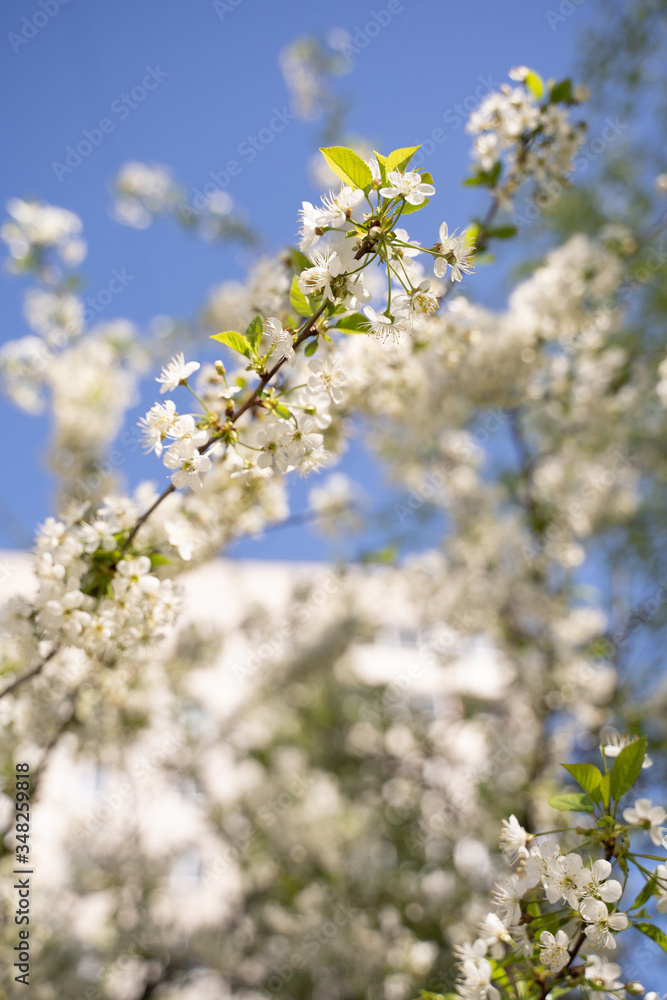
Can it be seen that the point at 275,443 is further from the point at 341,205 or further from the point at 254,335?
the point at 341,205

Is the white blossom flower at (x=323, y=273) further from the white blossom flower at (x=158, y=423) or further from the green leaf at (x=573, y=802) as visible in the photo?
the green leaf at (x=573, y=802)

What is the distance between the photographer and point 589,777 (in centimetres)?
126

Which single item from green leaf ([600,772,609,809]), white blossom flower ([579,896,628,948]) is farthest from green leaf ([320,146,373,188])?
white blossom flower ([579,896,628,948])

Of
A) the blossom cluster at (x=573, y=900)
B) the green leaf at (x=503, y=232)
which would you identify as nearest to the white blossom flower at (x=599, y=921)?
the blossom cluster at (x=573, y=900)

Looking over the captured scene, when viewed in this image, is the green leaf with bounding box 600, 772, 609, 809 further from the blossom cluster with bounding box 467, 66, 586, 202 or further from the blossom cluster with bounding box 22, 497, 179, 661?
the blossom cluster with bounding box 467, 66, 586, 202

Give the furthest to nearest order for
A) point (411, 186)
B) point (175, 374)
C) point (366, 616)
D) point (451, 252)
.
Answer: point (366, 616) → point (175, 374) → point (451, 252) → point (411, 186)

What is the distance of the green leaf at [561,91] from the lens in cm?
212

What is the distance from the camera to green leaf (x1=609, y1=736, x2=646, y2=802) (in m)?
1.24

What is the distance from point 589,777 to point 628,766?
0.08 metres

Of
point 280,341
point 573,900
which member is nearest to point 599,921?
point 573,900

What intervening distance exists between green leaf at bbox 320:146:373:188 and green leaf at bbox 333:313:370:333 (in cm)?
25

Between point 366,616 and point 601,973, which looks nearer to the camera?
point 601,973

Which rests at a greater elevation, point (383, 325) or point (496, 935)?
point (383, 325)

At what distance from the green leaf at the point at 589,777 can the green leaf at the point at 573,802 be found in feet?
0.13
